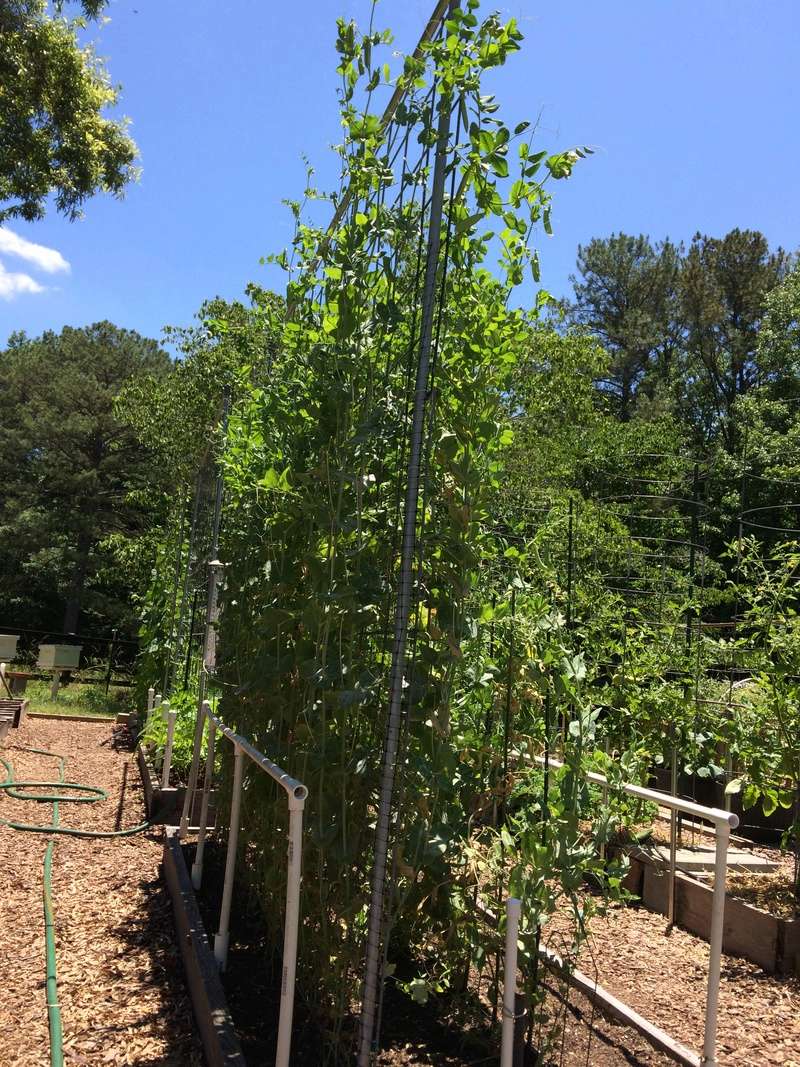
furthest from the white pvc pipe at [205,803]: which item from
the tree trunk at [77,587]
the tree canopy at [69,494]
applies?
the tree trunk at [77,587]

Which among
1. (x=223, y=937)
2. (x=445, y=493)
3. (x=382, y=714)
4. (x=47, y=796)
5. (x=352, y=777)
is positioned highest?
(x=445, y=493)

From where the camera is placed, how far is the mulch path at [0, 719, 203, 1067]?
2.73 m

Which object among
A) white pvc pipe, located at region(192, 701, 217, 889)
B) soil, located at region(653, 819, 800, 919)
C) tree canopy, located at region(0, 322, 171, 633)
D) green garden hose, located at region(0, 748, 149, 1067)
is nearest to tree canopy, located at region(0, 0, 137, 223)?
green garden hose, located at region(0, 748, 149, 1067)

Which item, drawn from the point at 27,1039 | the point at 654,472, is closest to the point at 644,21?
the point at 27,1039

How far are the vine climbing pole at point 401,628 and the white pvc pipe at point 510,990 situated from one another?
0.93 ft

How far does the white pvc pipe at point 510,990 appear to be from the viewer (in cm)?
181

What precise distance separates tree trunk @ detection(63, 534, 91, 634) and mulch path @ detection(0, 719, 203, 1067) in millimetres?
18088

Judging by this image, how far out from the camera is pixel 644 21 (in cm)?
290

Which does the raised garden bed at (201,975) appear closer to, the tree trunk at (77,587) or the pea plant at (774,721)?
the pea plant at (774,721)

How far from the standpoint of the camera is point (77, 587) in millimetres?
23234

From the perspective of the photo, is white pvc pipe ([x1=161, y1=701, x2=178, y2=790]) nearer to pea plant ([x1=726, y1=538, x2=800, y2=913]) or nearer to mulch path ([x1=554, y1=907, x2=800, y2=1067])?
mulch path ([x1=554, y1=907, x2=800, y2=1067])

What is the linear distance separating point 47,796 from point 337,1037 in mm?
4590

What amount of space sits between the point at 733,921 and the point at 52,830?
12.6 feet

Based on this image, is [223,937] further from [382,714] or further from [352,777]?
[382,714]
